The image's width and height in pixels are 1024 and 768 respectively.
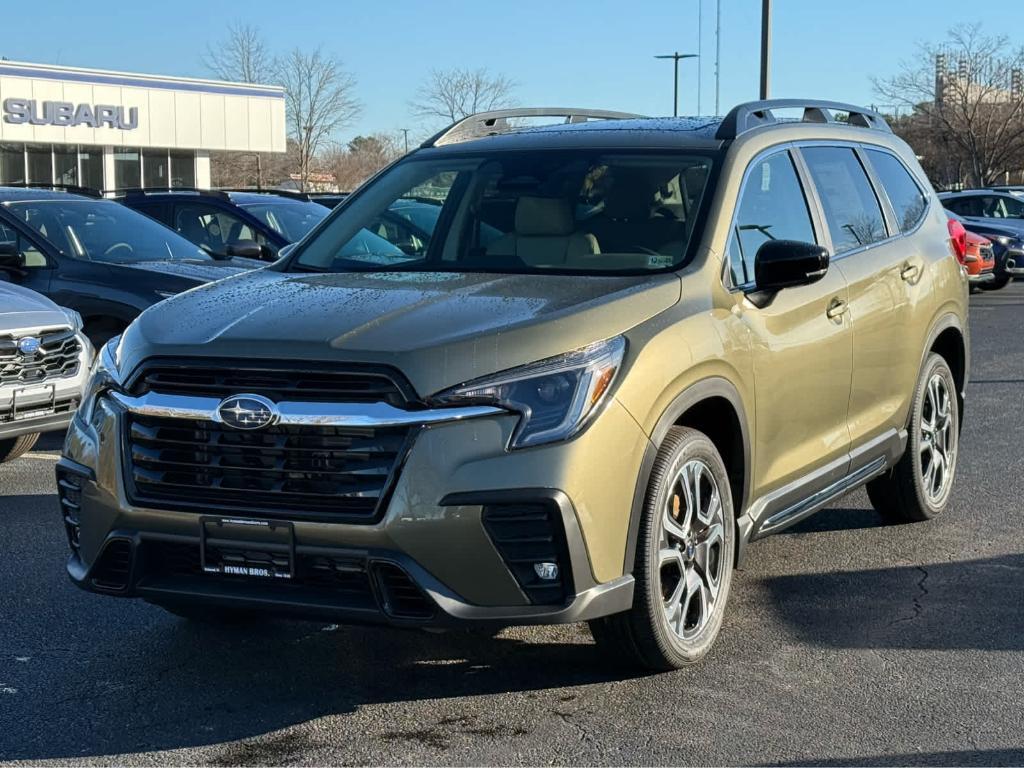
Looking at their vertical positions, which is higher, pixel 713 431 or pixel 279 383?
pixel 279 383

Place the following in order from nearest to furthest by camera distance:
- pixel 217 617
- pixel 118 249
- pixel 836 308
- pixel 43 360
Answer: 1. pixel 217 617
2. pixel 836 308
3. pixel 43 360
4. pixel 118 249

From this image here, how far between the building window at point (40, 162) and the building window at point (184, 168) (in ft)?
16.8

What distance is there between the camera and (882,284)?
20.2ft

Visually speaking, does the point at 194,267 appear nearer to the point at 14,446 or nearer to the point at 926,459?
the point at 14,446

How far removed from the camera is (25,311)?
8297mm

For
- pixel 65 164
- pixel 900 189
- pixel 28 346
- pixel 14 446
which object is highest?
pixel 65 164

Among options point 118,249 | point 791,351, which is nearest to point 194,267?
point 118,249

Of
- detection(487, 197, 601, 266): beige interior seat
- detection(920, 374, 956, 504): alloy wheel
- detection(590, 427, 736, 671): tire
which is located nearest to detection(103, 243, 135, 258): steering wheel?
detection(487, 197, 601, 266): beige interior seat

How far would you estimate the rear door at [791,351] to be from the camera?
16.9 ft

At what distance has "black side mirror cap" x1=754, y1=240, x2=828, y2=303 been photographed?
509 centimetres

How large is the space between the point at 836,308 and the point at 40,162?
43719 mm

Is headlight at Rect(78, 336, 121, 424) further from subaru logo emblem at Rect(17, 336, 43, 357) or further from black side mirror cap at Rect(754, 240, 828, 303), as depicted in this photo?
subaru logo emblem at Rect(17, 336, 43, 357)

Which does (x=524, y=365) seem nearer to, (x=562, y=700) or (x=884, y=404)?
(x=562, y=700)

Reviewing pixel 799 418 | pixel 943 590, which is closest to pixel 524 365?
pixel 799 418
